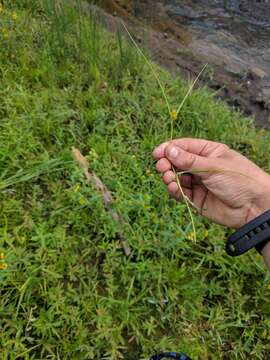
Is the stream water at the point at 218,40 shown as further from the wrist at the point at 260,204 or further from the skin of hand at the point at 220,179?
the wrist at the point at 260,204

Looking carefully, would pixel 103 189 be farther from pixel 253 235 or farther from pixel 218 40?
pixel 218 40

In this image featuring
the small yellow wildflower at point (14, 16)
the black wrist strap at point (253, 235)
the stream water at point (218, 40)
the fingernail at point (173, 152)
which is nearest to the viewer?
the black wrist strap at point (253, 235)

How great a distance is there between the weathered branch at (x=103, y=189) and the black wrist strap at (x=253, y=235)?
660 millimetres

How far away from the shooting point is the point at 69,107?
115 inches

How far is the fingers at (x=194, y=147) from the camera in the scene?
1984mm

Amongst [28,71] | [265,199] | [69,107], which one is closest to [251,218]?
[265,199]

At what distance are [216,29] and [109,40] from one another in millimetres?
3107

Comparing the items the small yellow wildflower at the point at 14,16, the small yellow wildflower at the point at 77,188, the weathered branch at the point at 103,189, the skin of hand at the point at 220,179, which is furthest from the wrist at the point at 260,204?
the small yellow wildflower at the point at 14,16

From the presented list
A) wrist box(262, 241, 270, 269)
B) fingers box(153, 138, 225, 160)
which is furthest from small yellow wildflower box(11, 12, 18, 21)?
wrist box(262, 241, 270, 269)

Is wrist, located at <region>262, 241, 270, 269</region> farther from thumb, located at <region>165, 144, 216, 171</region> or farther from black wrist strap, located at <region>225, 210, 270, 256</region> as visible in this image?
thumb, located at <region>165, 144, 216, 171</region>

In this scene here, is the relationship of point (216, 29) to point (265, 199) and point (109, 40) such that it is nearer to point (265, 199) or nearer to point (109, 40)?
point (109, 40)

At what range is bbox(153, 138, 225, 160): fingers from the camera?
1984 mm

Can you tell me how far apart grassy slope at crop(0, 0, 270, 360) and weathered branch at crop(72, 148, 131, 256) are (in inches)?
1.8

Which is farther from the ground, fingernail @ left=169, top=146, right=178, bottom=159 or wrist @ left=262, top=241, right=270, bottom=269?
fingernail @ left=169, top=146, right=178, bottom=159
